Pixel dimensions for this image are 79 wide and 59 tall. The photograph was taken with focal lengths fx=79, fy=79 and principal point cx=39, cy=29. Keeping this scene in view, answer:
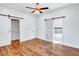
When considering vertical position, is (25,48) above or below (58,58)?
above

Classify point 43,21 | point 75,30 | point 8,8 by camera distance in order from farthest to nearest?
point 43,21
point 75,30
point 8,8

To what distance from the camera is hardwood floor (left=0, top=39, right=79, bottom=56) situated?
1.23 metres

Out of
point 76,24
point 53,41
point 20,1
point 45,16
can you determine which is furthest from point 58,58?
point 20,1

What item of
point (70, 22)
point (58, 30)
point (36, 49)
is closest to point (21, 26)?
point (36, 49)

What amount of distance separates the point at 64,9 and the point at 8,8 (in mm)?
877

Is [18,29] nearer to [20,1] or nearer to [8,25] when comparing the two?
[8,25]

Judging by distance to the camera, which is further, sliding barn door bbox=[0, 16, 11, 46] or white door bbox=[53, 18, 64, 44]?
white door bbox=[53, 18, 64, 44]

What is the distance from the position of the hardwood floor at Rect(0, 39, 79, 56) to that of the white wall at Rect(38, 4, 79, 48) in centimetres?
12

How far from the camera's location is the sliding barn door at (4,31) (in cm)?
120

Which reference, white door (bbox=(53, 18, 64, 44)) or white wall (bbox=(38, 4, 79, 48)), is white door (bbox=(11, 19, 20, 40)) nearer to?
white wall (bbox=(38, 4, 79, 48))

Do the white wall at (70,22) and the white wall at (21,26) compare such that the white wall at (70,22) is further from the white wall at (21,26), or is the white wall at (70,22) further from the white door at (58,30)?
the white wall at (21,26)

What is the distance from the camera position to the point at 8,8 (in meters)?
1.19

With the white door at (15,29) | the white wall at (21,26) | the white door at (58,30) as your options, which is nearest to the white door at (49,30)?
the white door at (58,30)

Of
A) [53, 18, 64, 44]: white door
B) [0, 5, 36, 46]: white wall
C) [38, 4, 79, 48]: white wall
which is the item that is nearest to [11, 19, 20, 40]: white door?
[0, 5, 36, 46]: white wall
